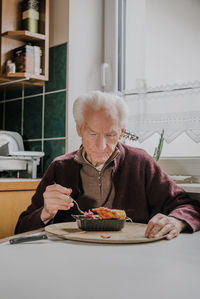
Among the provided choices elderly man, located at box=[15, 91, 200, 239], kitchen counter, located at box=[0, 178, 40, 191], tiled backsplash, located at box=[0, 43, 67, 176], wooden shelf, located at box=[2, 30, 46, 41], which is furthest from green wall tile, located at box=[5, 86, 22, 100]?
elderly man, located at box=[15, 91, 200, 239]

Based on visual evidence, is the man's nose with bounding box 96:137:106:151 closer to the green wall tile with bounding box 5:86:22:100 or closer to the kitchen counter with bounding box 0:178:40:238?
the kitchen counter with bounding box 0:178:40:238

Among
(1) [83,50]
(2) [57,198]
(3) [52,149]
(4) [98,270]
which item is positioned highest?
(1) [83,50]

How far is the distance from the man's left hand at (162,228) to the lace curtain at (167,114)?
2.95ft

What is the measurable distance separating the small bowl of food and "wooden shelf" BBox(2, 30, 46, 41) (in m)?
1.42

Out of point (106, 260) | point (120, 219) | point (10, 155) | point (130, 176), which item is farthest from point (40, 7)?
point (106, 260)

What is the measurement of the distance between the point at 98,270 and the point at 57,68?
1.79m

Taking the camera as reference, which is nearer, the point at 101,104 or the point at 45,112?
the point at 101,104

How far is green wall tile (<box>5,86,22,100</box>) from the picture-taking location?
8.50 feet

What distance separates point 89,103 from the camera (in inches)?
60.0

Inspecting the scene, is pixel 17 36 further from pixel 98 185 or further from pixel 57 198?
pixel 57 198

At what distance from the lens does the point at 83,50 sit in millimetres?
2398

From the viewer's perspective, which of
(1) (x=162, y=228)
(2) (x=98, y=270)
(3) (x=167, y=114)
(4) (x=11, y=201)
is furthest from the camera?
(3) (x=167, y=114)

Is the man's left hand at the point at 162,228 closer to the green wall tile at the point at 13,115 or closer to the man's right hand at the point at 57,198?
the man's right hand at the point at 57,198

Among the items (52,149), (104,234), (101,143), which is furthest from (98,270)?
(52,149)
